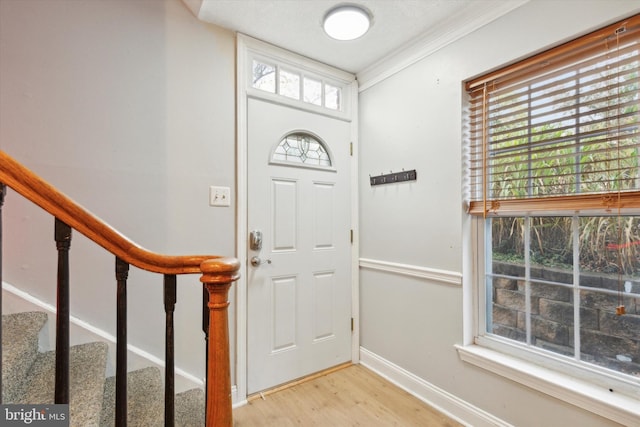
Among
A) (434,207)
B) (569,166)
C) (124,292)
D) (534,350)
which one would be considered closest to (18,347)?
(124,292)

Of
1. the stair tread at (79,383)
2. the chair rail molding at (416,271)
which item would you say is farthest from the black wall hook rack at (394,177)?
the stair tread at (79,383)

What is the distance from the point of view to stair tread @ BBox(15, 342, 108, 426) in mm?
1069

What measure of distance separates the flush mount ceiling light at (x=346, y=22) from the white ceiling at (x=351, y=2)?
3cm

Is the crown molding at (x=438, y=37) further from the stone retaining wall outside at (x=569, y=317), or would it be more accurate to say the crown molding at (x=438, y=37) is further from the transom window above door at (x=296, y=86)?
the stone retaining wall outside at (x=569, y=317)

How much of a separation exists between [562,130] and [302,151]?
151 centimetres

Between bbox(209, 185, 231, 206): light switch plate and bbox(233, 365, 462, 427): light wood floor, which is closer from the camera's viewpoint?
bbox(233, 365, 462, 427): light wood floor

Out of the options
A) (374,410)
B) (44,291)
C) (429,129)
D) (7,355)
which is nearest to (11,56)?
(44,291)

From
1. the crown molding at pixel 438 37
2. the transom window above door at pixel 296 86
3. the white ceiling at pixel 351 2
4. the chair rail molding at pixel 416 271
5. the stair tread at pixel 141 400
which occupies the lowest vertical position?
the stair tread at pixel 141 400

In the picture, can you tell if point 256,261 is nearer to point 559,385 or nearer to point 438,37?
point 559,385

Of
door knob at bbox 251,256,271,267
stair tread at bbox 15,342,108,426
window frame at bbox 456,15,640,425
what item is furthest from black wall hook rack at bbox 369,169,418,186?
stair tread at bbox 15,342,108,426

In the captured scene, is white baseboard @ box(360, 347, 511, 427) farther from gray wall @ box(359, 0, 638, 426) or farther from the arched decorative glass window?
the arched decorative glass window

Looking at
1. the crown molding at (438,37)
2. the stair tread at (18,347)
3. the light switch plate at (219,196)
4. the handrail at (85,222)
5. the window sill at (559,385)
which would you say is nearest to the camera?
the handrail at (85,222)

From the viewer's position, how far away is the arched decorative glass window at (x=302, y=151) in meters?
2.13

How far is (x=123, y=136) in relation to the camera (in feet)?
5.31
